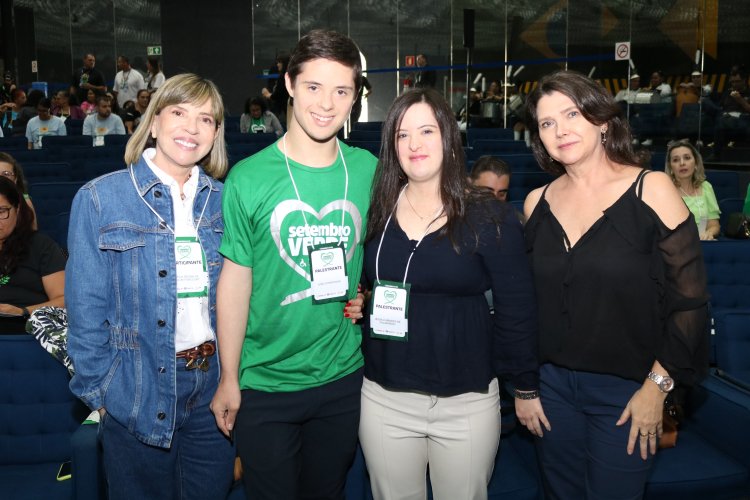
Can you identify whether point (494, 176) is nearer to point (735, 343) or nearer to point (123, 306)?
point (735, 343)

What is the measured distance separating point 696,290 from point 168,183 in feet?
4.65

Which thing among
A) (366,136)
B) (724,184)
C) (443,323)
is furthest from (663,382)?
(366,136)

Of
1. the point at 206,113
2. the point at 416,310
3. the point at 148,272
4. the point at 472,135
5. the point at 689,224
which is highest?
the point at 472,135

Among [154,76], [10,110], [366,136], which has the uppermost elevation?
[154,76]

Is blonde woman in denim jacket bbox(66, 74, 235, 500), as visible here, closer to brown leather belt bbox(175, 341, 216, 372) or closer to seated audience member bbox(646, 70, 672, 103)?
brown leather belt bbox(175, 341, 216, 372)

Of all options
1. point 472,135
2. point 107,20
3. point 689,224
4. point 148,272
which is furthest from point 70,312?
point 107,20

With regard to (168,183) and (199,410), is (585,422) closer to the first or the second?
(199,410)

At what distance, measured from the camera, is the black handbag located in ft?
16.7

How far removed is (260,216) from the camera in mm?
1806

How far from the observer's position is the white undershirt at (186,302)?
184 cm

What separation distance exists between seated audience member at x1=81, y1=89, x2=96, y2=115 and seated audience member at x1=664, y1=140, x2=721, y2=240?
10.0m

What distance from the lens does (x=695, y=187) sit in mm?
5492

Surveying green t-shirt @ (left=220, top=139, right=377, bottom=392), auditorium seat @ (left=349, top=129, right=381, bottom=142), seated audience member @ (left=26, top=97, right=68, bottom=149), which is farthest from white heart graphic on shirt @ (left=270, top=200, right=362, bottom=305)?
seated audience member @ (left=26, top=97, right=68, bottom=149)

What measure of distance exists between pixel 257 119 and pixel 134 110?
2.47 meters
